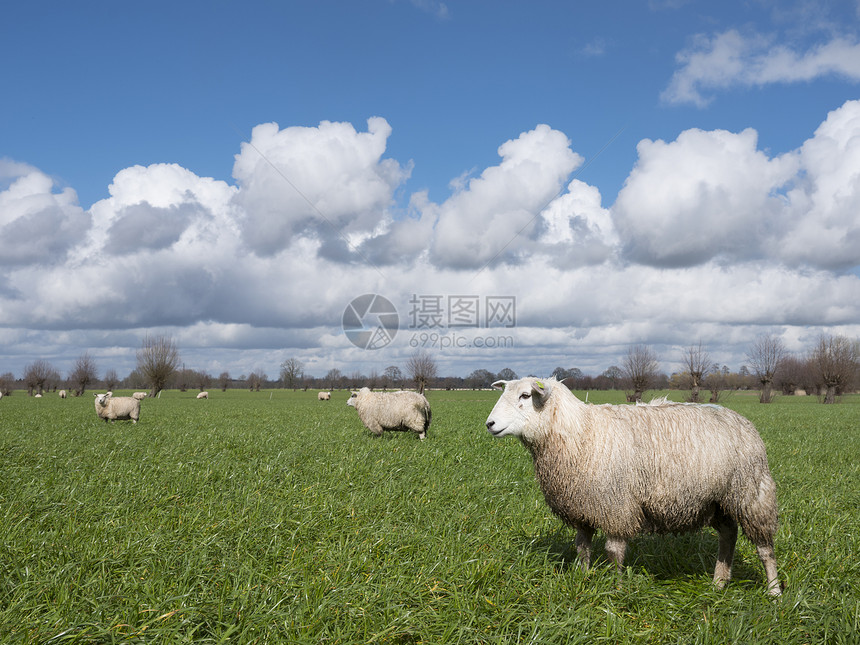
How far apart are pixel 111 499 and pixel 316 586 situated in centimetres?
428

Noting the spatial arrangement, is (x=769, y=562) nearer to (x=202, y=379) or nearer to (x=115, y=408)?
(x=115, y=408)

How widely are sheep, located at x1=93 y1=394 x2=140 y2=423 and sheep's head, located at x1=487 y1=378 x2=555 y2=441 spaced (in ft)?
67.1

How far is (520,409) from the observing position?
5.50 metres

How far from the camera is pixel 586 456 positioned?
541 centimetres

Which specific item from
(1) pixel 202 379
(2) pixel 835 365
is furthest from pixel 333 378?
(2) pixel 835 365

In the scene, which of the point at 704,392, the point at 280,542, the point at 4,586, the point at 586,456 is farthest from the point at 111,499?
the point at 704,392

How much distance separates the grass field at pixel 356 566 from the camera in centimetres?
416

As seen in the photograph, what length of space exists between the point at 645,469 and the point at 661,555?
5.21ft

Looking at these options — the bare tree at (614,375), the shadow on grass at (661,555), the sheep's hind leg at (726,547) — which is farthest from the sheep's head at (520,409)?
the bare tree at (614,375)

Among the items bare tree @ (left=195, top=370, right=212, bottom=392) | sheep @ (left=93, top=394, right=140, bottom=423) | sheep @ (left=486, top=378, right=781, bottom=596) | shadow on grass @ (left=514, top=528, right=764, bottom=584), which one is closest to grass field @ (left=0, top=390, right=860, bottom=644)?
shadow on grass @ (left=514, top=528, right=764, bottom=584)

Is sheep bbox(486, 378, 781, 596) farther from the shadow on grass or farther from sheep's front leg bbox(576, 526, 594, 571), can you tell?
the shadow on grass

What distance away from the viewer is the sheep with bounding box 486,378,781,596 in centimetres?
517

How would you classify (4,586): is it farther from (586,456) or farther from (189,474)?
(586,456)

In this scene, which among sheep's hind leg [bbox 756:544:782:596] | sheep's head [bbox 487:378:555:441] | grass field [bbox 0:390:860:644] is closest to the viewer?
grass field [bbox 0:390:860:644]
